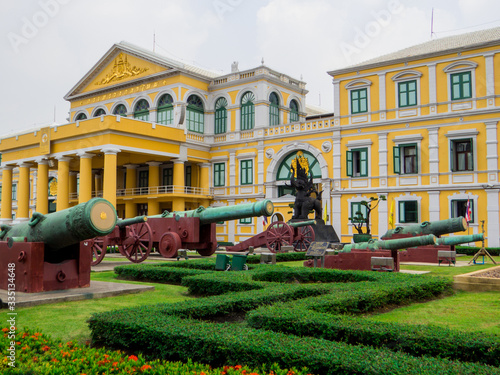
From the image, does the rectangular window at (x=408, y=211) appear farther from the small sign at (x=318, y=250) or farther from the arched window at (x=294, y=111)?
the small sign at (x=318, y=250)

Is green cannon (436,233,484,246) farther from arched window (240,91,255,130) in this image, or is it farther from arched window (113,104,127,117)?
arched window (113,104,127,117)

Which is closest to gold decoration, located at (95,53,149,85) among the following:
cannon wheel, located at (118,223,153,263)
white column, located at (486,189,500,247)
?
cannon wheel, located at (118,223,153,263)

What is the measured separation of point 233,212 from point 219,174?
20063 mm

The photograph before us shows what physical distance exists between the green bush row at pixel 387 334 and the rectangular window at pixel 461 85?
23490mm

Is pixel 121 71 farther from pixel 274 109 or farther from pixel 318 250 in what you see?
pixel 318 250

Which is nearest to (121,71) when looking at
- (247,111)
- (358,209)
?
(247,111)

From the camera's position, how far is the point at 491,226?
24.6 metres

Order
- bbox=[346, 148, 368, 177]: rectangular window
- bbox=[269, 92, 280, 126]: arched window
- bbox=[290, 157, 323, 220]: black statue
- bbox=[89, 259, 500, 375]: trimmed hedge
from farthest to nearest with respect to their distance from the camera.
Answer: bbox=[269, 92, 280, 126]: arched window
bbox=[346, 148, 368, 177]: rectangular window
bbox=[290, 157, 323, 220]: black statue
bbox=[89, 259, 500, 375]: trimmed hedge

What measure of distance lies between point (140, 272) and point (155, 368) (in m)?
7.92

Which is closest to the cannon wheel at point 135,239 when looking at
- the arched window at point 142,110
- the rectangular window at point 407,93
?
the rectangular window at point 407,93

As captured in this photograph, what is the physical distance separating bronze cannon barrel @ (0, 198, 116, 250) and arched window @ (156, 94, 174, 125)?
26996 millimetres

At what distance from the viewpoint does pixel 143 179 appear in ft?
126

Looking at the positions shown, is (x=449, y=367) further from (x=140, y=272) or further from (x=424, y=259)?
(x=424, y=259)

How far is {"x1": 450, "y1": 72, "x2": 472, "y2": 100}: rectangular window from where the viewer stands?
25.8 metres
